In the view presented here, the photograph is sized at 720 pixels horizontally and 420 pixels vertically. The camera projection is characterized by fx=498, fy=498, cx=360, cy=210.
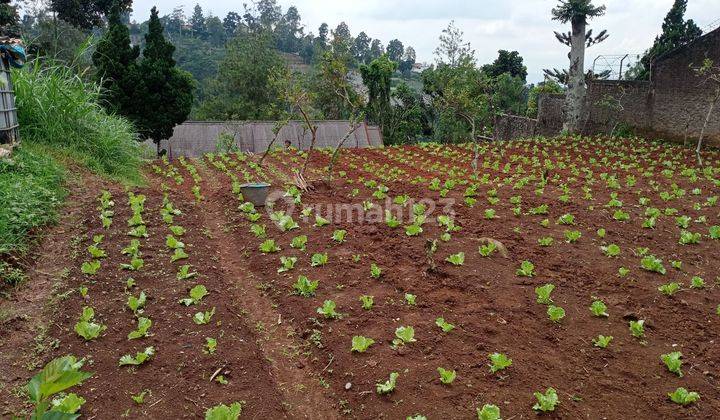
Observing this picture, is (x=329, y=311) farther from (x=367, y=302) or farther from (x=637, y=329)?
(x=637, y=329)

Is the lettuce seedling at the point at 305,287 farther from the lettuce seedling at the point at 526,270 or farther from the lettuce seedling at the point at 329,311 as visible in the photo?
the lettuce seedling at the point at 526,270

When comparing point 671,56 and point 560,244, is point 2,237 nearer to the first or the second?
point 560,244

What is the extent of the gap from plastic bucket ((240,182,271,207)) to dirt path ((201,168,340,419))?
1.20 meters

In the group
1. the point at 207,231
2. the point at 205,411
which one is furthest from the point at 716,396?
the point at 207,231

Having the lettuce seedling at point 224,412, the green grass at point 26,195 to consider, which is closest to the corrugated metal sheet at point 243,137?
the green grass at point 26,195

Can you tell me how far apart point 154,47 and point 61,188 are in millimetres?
10489

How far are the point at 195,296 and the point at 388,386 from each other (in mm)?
2252

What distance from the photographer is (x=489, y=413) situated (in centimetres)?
304

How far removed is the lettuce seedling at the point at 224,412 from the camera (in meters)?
3.02

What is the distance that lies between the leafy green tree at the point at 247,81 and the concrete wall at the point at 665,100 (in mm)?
17759

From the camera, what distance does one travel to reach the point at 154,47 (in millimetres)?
16328

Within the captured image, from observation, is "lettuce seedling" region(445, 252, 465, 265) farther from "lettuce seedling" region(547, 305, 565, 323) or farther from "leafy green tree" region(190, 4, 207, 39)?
"leafy green tree" region(190, 4, 207, 39)

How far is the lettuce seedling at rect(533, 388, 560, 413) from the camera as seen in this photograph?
3.15 m

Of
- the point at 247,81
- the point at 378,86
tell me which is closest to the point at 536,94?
the point at 378,86
